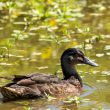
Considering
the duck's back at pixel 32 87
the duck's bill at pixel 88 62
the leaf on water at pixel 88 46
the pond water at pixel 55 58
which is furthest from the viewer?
the leaf on water at pixel 88 46

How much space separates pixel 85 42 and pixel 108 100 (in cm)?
374

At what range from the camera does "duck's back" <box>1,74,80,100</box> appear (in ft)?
34.2

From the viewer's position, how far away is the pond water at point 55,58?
33.6 ft

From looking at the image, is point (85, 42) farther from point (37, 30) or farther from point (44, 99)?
point (44, 99)

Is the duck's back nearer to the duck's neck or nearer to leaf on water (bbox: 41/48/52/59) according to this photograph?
the duck's neck

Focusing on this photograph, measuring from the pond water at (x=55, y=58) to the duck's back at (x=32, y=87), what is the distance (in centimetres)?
13

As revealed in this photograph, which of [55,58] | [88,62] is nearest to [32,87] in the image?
[88,62]

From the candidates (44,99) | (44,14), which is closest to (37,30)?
(44,14)

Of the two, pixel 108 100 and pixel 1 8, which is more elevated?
pixel 1 8

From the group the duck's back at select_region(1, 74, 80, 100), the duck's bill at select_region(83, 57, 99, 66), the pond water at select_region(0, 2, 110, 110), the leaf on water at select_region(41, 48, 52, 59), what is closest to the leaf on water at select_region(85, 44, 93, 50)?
the pond water at select_region(0, 2, 110, 110)

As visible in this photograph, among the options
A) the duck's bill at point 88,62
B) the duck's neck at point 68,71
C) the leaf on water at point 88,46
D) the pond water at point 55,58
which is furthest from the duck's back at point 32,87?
the leaf on water at point 88,46

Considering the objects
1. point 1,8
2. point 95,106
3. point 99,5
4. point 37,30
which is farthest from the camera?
point 99,5

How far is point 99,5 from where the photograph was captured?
60.7 feet

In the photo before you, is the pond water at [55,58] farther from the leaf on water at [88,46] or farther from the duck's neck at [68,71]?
the duck's neck at [68,71]
